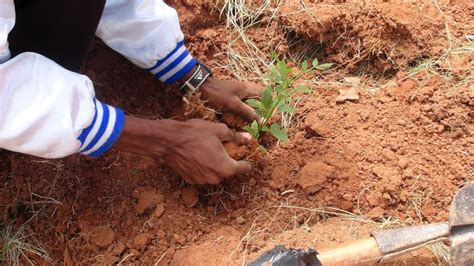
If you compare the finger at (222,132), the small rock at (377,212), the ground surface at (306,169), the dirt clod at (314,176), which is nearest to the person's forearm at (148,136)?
the finger at (222,132)

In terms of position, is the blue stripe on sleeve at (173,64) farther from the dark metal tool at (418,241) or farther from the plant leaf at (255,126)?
the dark metal tool at (418,241)

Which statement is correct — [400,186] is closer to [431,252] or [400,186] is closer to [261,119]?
[431,252]

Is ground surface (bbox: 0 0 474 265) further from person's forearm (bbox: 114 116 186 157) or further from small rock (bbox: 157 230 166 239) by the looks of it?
person's forearm (bbox: 114 116 186 157)

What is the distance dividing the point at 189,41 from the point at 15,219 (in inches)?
36.8

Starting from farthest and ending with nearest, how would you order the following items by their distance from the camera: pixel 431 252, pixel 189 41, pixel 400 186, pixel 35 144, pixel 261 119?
1. pixel 189 41
2. pixel 261 119
3. pixel 400 186
4. pixel 431 252
5. pixel 35 144

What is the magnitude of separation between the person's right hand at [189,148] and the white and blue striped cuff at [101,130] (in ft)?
0.25

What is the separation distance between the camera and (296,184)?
1.94m

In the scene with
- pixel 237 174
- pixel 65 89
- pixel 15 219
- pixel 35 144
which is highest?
pixel 65 89

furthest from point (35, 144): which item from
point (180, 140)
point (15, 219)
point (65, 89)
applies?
point (15, 219)

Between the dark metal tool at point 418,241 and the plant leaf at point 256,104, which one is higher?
the plant leaf at point 256,104

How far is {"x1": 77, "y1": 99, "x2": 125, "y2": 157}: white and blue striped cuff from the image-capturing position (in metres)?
1.55

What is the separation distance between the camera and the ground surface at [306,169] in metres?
1.86

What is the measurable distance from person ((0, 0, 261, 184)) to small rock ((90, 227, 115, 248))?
1.03 ft

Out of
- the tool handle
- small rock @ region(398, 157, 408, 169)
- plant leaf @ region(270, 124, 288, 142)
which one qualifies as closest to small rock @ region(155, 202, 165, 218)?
plant leaf @ region(270, 124, 288, 142)
